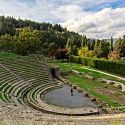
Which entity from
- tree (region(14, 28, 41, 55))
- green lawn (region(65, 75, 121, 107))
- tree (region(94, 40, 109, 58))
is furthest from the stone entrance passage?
tree (region(94, 40, 109, 58))

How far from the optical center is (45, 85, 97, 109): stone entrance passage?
110 feet

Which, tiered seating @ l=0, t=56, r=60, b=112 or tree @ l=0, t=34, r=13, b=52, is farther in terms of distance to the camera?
tree @ l=0, t=34, r=13, b=52

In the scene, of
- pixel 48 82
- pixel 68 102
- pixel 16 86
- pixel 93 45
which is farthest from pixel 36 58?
pixel 93 45

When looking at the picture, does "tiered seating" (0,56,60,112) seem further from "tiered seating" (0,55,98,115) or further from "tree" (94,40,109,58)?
"tree" (94,40,109,58)

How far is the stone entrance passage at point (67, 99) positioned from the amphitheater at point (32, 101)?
1.20m

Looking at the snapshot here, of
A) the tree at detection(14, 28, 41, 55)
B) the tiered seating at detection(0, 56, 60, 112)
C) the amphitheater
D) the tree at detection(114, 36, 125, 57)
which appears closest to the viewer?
the amphitheater

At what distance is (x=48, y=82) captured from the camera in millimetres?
45250

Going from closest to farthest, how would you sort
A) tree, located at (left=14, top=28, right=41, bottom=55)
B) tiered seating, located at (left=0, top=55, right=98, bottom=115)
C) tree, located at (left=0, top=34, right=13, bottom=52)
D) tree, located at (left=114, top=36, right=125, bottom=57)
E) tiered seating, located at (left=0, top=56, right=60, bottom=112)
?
1. tiered seating, located at (left=0, top=55, right=98, bottom=115)
2. tiered seating, located at (left=0, top=56, right=60, bottom=112)
3. tree, located at (left=14, top=28, right=41, bottom=55)
4. tree, located at (left=0, top=34, right=13, bottom=52)
5. tree, located at (left=114, top=36, right=125, bottom=57)

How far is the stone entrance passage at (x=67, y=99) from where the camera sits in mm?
33500

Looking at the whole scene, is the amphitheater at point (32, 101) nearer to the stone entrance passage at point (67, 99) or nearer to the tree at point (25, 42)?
the stone entrance passage at point (67, 99)

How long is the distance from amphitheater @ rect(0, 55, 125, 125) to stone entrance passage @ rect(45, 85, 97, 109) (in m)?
1.20

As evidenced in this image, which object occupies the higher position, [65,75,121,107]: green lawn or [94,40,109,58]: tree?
[94,40,109,58]: tree

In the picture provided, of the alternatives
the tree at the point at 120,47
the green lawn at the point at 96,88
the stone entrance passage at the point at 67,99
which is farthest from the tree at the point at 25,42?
the stone entrance passage at the point at 67,99

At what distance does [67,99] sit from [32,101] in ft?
19.0
